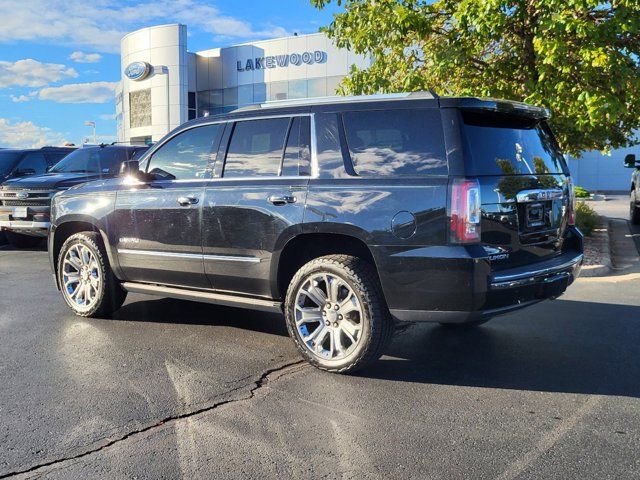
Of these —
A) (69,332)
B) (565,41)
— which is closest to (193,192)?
(69,332)

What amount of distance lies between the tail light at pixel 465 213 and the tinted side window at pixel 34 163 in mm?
12104

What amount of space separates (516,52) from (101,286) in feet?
24.6

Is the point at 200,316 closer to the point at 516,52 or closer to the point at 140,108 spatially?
the point at 516,52

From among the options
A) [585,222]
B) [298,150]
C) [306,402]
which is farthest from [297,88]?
[306,402]

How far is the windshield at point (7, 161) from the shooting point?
1346cm

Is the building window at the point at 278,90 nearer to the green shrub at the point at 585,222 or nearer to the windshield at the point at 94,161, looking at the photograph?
the windshield at the point at 94,161

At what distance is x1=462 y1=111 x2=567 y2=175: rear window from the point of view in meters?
4.19

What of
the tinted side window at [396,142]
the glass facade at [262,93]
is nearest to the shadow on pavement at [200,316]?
the tinted side window at [396,142]

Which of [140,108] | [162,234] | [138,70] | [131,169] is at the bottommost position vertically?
[162,234]

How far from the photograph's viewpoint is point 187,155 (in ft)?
18.3

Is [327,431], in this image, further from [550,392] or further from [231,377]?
[550,392]

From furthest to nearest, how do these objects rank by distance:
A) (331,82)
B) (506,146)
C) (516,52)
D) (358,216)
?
(331,82)
(516,52)
(506,146)
(358,216)

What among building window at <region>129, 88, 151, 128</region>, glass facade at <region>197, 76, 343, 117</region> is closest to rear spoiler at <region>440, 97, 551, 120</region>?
glass facade at <region>197, 76, 343, 117</region>

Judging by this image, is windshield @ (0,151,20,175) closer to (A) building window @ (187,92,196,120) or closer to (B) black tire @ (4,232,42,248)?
(B) black tire @ (4,232,42,248)
